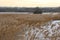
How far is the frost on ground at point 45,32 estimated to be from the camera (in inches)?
46.4

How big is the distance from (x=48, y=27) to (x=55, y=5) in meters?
0.30

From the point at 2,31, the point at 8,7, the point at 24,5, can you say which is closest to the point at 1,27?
the point at 2,31

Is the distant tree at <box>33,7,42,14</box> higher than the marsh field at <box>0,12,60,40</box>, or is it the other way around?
the distant tree at <box>33,7,42,14</box>

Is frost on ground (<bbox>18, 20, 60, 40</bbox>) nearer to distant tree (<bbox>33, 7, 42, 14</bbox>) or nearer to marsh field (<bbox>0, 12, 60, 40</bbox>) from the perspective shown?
marsh field (<bbox>0, 12, 60, 40</bbox>)

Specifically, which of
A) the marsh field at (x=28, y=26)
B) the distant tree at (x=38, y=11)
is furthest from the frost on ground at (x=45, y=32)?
the distant tree at (x=38, y=11)

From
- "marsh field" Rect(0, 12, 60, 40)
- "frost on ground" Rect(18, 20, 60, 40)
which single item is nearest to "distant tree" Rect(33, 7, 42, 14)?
"marsh field" Rect(0, 12, 60, 40)

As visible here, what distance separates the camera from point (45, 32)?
1.20 meters

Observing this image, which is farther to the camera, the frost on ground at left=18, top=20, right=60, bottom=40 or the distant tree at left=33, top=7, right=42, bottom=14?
the distant tree at left=33, top=7, right=42, bottom=14

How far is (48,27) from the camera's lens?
1.21m

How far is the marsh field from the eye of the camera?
1184mm

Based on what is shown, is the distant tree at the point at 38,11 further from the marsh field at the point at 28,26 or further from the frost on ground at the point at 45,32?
the frost on ground at the point at 45,32

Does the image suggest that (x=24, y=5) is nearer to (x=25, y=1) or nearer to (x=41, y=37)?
(x=25, y=1)

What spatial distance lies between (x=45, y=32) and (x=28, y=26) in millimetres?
192

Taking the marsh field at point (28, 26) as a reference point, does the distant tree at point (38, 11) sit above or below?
above
